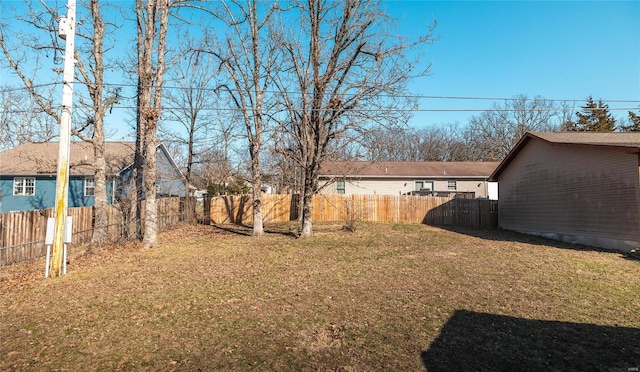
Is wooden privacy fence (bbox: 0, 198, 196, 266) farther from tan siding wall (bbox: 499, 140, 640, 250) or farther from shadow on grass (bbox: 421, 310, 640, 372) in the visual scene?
tan siding wall (bbox: 499, 140, 640, 250)

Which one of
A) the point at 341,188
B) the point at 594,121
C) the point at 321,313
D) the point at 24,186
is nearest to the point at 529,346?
the point at 321,313

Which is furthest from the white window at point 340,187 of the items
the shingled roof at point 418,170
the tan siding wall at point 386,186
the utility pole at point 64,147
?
the utility pole at point 64,147

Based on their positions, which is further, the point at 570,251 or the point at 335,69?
the point at 335,69

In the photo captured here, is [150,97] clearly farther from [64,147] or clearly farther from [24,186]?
[24,186]

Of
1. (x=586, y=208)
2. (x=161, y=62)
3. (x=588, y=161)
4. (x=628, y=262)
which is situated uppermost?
(x=161, y=62)

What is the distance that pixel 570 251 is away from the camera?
1180cm

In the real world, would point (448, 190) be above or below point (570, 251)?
above

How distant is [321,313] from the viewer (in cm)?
541

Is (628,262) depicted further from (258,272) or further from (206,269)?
(206,269)

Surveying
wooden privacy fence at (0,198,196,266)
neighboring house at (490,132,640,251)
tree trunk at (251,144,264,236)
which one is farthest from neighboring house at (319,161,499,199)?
wooden privacy fence at (0,198,196,266)

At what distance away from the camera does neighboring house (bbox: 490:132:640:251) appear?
1189 centimetres

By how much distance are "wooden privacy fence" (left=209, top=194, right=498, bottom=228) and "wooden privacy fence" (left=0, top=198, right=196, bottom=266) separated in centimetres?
639

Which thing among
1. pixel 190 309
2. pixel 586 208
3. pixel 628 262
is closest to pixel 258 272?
pixel 190 309

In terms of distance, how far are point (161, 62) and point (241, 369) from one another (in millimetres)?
11591
